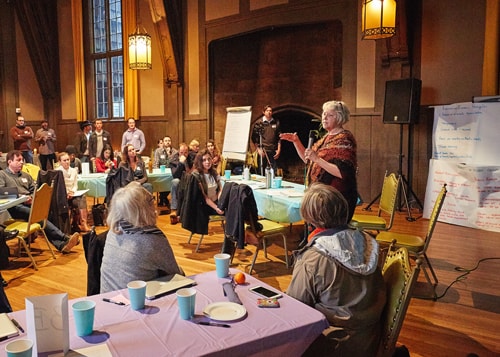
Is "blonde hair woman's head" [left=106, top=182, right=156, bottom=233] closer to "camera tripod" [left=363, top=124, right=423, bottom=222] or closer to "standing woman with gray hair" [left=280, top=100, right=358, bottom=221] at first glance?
"standing woman with gray hair" [left=280, top=100, right=358, bottom=221]

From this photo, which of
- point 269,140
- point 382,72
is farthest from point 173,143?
point 382,72

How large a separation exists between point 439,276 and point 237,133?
558cm

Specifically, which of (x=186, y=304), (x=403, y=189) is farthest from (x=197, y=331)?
(x=403, y=189)

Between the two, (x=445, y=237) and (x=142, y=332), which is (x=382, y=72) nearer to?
(x=445, y=237)

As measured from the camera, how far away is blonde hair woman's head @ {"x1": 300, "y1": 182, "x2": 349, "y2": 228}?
79.2 inches

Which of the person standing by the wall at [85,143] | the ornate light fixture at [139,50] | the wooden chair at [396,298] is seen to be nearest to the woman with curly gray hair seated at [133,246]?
the wooden chair at [396,298]

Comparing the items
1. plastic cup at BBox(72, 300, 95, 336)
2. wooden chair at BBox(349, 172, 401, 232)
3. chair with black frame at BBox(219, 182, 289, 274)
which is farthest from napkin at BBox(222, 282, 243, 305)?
wooden chair at BBox(349, 172, 401, 232)

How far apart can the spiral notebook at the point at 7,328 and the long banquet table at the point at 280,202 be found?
2.81 metres

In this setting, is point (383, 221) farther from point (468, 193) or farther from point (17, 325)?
point (17, 325)

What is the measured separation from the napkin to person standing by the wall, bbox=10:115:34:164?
9134 millimetres

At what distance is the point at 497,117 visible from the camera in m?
5.98

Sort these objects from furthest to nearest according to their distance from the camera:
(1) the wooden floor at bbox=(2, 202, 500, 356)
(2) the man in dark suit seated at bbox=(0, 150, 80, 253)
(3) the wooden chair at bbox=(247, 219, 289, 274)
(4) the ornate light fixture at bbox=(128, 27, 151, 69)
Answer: (4) the ornate light fixture at bbox=(128, 27, 151, 69), (2) the man in dark suit seated at bbox=(0, 150, 80, 253), (3) the wooden chair at bbox=(247, 219, 289, 274), (1) the wooden floor at bbox=(2, 202, 500, 356)

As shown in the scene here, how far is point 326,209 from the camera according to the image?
6.59 ft

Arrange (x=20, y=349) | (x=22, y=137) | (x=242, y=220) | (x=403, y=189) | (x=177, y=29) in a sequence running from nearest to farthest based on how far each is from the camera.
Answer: (x=20, y=349) → (x=242, y=220) → (x=403, y=189) → (x=22, y=137) → (x=177, y=29)
